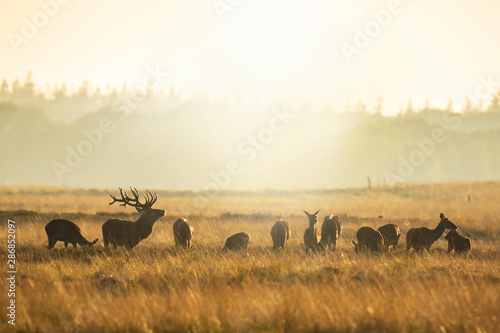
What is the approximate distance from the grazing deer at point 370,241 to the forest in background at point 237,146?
100m

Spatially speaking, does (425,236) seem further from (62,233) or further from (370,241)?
(62,233)

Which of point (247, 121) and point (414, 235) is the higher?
point (247, 121)

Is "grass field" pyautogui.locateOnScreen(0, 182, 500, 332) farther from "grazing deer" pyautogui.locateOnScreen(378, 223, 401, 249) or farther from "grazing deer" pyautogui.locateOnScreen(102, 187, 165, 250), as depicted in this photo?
"grazing deer" pyautogui.locateOnScreen(102, 187, 165, 250)

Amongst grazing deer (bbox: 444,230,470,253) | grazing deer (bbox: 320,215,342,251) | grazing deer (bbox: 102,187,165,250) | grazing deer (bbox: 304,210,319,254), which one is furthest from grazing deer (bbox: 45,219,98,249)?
grazing deer (bbox: 444,230,470,253)

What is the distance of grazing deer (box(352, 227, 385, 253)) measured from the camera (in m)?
13.7

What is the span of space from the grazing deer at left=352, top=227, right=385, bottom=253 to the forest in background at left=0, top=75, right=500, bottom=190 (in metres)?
100

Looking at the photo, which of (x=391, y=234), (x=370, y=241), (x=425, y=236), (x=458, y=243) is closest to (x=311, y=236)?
(x=370, y=241)

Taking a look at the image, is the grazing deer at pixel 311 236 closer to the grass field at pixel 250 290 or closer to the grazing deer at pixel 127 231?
the grass field at pixel 250 290

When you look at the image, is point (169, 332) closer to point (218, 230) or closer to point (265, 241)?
point (265, 241)

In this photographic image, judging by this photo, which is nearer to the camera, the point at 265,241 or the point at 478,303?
the point at 478,303

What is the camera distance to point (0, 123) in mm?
129875

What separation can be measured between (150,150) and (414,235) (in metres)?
119

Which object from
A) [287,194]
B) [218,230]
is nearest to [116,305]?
[218,230]

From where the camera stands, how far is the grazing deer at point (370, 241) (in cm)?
1370
